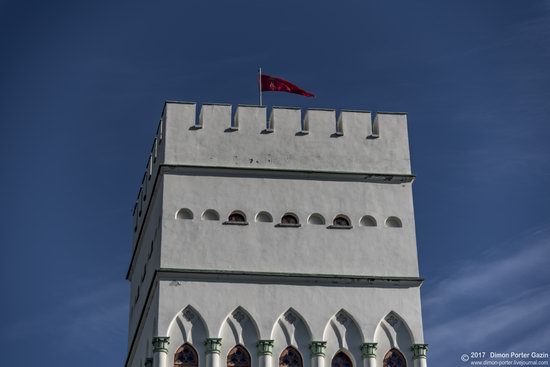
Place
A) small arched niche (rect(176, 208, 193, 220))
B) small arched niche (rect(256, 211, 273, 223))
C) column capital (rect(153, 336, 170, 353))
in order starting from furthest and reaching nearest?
small arched niche (rect(256, 211, 273, 223)) → small arched niche (rect(176, 208, 193, 220)) → column capital (rect(153, 336, 170, 353))

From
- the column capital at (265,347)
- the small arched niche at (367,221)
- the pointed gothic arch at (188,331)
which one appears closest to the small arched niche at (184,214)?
the pointed gothic arch at (188,331)

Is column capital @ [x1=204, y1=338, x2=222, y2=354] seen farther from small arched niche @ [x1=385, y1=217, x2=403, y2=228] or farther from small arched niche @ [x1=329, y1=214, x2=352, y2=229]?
small arched niche @ [x1=385, y1=217, x2=403, y2=228]

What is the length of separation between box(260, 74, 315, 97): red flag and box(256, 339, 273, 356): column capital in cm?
700

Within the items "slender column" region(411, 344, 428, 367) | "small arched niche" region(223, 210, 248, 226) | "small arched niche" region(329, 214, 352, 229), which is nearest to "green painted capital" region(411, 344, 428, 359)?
"slender column" region(411, 344, 428, 367)

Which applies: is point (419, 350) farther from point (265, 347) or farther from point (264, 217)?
point (264, 217)

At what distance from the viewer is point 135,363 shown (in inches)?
1564

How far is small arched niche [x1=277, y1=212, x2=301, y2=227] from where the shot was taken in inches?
1485

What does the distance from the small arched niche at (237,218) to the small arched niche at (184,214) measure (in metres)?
0.82

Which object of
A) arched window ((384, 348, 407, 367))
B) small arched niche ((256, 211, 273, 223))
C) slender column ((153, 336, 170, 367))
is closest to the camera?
slender column ((153, 336, 170, 367))

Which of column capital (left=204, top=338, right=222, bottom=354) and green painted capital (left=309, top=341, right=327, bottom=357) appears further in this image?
green painted capital (left=309, top=341, right=327, bottom=357)

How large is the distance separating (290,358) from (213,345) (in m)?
1.74

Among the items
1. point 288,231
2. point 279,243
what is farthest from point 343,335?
point 288,231

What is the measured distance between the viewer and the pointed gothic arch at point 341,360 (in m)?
36.5

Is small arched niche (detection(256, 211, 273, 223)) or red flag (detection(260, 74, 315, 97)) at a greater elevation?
red flag (detection(260, 74, 315, 97))
